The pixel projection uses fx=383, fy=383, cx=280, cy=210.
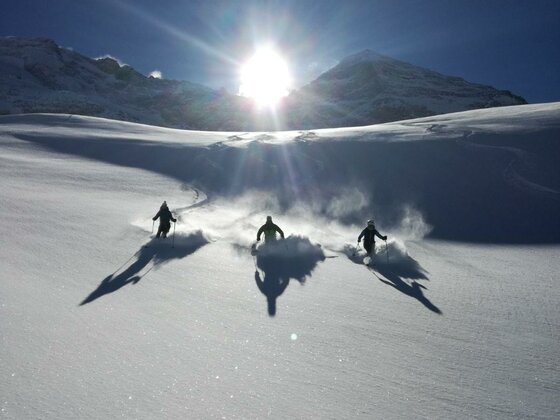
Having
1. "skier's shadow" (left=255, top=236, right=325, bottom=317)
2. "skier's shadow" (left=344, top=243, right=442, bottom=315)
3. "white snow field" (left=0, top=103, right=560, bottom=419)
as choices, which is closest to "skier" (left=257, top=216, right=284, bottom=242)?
"skier's shadow" (left=255, top=236, right=325, bottom=317)

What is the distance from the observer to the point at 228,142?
26203mm

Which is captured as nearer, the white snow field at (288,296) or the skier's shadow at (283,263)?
the white snow field at (288,296)

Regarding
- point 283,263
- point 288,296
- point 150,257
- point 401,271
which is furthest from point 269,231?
point 288,296

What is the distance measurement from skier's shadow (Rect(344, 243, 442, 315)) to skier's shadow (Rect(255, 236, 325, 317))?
1174mm

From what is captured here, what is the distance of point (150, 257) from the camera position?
29.4ft

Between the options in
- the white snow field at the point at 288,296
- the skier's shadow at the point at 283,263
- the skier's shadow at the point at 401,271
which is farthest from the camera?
the skier's shadow at the point at 401,271

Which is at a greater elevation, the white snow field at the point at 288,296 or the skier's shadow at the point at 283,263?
the white snow field at the point at 288,296

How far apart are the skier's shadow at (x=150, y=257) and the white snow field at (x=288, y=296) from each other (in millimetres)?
61

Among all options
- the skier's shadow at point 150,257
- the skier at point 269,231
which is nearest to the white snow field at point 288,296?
the skier's shadow at point 150,257

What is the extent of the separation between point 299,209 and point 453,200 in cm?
642

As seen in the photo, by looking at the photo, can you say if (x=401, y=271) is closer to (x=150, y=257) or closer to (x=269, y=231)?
(x=269, y=231)

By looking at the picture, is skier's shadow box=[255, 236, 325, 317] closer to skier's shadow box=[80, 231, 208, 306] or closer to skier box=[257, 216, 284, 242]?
skier box=[257, 216, 284, 242]

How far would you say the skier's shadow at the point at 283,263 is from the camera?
7264 mm

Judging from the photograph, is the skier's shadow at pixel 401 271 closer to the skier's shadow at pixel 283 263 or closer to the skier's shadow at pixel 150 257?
the skier's shadow at pixel 283 263
